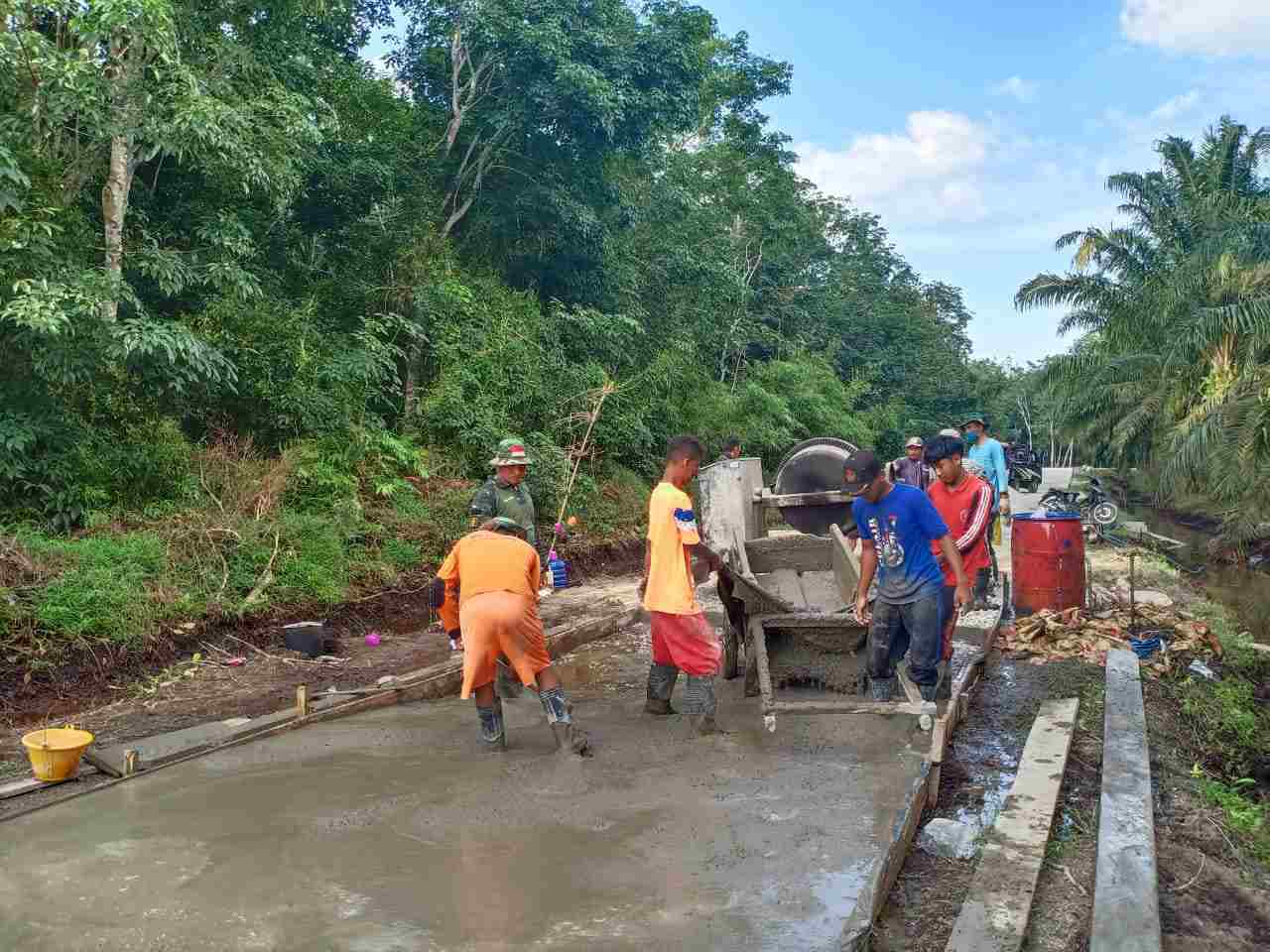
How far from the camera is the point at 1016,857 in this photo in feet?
14.5

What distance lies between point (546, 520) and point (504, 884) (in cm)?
1136

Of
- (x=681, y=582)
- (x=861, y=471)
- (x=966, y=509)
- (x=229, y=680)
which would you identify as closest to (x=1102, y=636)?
(x=966, y=509)

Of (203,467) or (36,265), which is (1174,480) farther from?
(36,265)

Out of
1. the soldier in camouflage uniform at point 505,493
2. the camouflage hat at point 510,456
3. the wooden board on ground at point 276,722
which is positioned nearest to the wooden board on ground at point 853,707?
the soldier in camouflage uniform at point 505,493

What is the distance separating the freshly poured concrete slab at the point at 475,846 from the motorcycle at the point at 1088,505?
1323 cm

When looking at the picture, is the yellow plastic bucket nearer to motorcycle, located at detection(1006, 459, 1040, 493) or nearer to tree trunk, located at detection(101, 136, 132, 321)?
tree trunk, located at detection(101, 136, 132, 321)

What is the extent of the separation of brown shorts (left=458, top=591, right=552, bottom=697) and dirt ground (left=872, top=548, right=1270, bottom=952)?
7.23 ft

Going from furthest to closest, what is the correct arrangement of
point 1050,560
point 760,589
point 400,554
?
point 400,554, point 1050,560, point 760,589

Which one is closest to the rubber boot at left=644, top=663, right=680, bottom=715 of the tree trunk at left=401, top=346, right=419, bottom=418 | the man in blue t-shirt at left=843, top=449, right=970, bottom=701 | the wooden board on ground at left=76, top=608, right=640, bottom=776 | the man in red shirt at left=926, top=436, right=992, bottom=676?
the man in blue t-shirt at left=843, top=449, right=970, bottom=701

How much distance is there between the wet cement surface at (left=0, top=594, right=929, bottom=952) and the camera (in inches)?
144

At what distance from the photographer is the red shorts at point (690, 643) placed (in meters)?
6.05

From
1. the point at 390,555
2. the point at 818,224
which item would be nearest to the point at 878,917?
the point at 390,555

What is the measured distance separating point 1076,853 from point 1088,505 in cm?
1495

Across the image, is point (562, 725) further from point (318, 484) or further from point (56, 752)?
point (318, 484)
